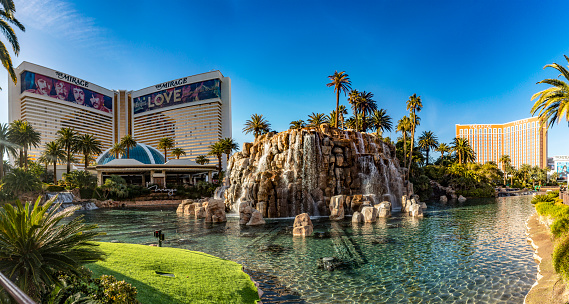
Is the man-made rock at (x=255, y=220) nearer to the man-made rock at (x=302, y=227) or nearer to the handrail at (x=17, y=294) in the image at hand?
the man-made rock at (x=302, y=227)

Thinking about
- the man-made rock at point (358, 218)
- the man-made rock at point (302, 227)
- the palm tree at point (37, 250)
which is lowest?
the man-made rock at point (358, 218)

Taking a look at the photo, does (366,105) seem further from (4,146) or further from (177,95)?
(177,95)

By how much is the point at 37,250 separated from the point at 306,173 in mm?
33052

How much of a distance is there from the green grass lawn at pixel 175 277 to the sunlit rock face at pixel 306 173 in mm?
22445

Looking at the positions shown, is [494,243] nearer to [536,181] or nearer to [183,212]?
[183,212]

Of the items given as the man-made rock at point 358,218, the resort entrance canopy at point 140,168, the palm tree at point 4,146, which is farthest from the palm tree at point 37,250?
the resort entrance canopy at point 140,168

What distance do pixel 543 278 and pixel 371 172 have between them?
31.5 metres

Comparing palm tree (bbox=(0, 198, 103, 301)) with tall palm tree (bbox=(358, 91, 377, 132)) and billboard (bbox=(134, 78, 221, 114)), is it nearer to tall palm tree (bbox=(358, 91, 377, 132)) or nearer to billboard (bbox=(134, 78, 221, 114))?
tall palm tree (bbox=(358, 91, 377, 132))

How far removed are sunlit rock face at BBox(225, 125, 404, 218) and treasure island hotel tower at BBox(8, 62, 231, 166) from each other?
130m

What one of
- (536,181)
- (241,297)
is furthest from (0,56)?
(536,181)

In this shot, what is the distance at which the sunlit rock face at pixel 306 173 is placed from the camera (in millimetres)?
34156

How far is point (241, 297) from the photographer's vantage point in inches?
353

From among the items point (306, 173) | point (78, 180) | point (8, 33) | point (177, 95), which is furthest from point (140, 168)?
point (177, 95)

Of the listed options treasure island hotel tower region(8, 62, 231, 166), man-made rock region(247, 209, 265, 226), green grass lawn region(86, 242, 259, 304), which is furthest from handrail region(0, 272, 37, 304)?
treasure island hotel tower region(8, 62, 231, 166)
